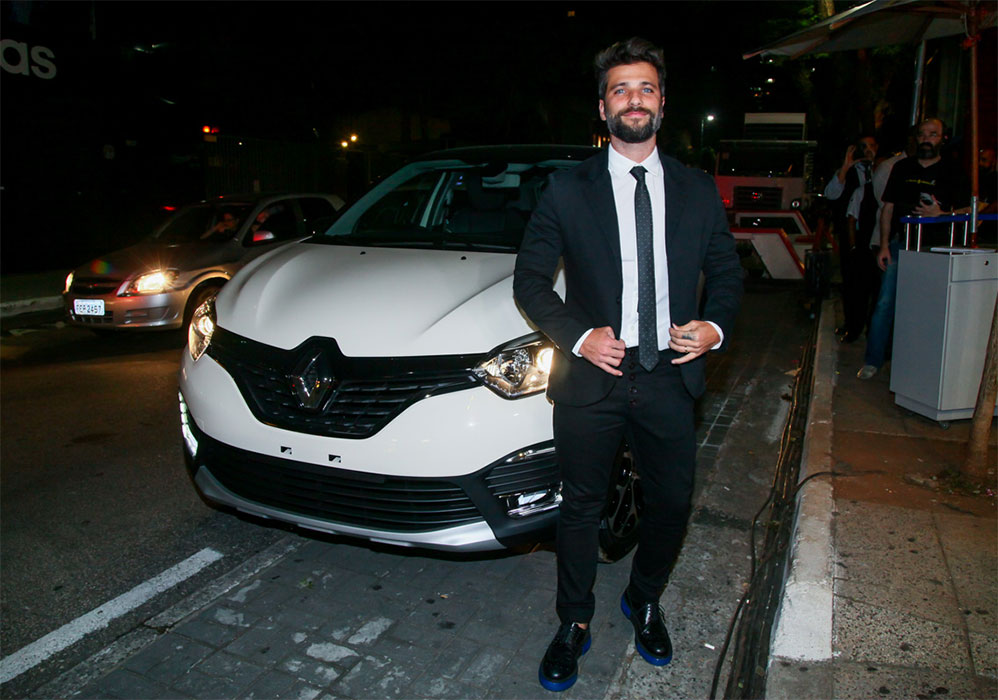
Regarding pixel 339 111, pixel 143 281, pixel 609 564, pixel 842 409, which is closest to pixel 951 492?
pixel 842 409

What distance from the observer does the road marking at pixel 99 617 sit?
9.97ft

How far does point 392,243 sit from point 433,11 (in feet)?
74.0

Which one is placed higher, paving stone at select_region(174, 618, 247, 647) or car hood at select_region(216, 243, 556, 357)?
car hood at select_region(216, 243, 556, 357)

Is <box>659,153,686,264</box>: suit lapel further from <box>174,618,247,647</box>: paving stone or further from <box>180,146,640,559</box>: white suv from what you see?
<box>174,618,247,647</box>: paving stone

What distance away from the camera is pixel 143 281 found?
848cm

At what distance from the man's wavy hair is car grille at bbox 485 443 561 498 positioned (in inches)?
51.8

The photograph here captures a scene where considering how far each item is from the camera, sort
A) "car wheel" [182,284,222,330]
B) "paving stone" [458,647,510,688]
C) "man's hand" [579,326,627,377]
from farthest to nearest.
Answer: "car wheel" [182,284,222,330], "paving stone" [458,647,510,688], "man's hand" [579,326,627,377]

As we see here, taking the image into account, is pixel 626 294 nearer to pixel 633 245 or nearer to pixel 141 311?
pixel 633 245

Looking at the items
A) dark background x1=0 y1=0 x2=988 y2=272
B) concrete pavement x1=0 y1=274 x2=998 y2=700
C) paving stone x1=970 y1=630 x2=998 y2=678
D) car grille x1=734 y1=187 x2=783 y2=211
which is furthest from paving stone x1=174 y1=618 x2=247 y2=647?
car grille x1=734 y1=187 x2=783 y2=211

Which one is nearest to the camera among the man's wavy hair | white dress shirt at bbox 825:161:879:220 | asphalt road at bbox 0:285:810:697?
the man's wavy hair

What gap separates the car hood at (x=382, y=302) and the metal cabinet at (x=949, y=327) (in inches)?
118

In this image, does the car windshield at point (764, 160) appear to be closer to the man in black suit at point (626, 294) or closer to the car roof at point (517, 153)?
the car roof at point (517, 153)

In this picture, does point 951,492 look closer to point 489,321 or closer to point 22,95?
point 489,321

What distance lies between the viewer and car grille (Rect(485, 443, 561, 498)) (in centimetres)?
300
